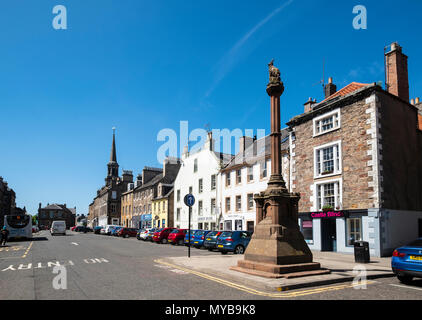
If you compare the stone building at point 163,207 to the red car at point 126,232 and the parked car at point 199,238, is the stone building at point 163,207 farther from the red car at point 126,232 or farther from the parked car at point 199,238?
the parked car at point 199,238

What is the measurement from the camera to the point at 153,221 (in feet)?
184

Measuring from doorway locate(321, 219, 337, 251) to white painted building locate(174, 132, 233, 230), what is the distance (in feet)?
51.0

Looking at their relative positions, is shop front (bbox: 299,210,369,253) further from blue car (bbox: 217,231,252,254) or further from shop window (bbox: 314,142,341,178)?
blue car (bbox: 217,231,252,254)

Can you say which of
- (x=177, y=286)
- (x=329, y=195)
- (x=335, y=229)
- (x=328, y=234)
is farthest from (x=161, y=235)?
(x=177, y=286)

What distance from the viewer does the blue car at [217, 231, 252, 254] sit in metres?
20.3

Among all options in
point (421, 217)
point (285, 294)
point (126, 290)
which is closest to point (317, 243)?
point (421, 217)

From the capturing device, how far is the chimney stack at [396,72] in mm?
23344

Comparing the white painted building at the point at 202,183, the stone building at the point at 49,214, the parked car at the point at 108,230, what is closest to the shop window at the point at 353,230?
the white painted building at the point at 202,183

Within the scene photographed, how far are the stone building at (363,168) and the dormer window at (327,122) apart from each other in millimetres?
64

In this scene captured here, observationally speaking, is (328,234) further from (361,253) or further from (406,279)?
(406,279)

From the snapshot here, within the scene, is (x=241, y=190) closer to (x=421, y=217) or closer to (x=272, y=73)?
(x=421, y=217)

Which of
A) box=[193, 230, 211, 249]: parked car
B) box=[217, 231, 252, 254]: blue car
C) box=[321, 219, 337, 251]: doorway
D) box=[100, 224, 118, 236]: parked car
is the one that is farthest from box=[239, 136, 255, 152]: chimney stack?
box=[100, 224, 118, 236]: parked car

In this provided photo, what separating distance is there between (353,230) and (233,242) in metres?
7.51
